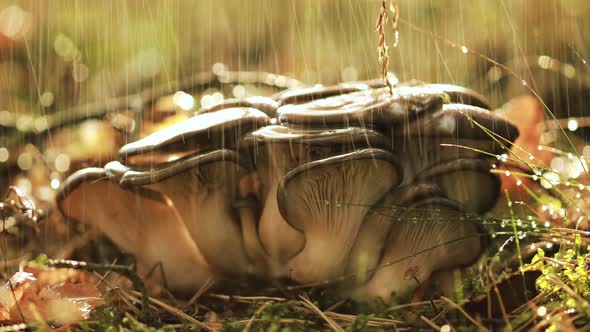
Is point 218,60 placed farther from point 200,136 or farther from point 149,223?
point 200,136

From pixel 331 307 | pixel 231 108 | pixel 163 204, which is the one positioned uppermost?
pixel 231 108

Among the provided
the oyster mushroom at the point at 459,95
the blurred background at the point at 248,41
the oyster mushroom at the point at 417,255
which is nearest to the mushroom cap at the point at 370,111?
the oyster mushroom at the point at 459,95

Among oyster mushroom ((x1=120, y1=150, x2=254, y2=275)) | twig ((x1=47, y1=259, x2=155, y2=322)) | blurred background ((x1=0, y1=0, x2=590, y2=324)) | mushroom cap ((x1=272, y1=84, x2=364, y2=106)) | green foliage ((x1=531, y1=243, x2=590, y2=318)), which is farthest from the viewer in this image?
blurred background ((x1=0, y1=0, x2=590, y2=324))

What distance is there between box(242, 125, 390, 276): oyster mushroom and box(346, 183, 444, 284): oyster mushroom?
0.63ft

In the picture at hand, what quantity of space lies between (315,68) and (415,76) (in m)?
1.03

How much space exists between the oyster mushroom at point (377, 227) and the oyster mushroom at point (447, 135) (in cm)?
16

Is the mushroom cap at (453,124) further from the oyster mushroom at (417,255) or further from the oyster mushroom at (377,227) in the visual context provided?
the oyster mushroom at (417,255)

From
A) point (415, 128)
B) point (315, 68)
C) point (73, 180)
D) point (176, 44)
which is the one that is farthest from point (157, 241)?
point (315, 68)

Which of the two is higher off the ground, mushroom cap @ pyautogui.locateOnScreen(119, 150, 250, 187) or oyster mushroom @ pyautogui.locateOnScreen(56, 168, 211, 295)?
mushroom cap @ pyautogui.locateOnScreen(119, 150, 250, 187)

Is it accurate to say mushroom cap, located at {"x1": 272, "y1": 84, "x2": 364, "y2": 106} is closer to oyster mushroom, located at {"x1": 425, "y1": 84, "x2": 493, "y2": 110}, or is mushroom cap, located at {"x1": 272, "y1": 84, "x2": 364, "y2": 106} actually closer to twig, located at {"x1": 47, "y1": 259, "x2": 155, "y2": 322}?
oyster mushroom, located at {"x1": 425, "y1": 84, "x2": 493, "y2": 110}

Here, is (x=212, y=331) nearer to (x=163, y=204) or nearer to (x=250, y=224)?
(x=250, y=224)

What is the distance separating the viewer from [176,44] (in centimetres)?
512

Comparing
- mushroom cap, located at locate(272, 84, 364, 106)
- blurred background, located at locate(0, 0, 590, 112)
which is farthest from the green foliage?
blurred background, located at locate(0, 0, 590, 112)

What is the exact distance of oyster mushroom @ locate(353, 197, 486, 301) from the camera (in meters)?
2.12
